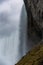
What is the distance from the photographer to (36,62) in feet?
13.2

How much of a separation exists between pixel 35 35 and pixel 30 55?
30.5 m

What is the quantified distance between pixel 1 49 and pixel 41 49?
49208 mm

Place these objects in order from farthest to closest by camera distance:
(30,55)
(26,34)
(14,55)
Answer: (14,55) < (26,34) < (30,55)

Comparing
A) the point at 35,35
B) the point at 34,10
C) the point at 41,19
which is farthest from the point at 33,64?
the point at 35,35

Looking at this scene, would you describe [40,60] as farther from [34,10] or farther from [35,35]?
[35,35]

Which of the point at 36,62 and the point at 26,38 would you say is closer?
the point at 36,62

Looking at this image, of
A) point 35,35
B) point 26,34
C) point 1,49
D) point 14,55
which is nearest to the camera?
point 35,35

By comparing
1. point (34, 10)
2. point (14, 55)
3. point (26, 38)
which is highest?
point (34, 10)

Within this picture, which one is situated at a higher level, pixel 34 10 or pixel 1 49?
pixel 34 10

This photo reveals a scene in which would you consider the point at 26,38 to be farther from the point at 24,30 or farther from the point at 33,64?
the point at 33,64

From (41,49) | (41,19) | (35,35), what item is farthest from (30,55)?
(35,35)

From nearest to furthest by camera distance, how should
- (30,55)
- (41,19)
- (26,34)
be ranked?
(30,55) → (41,19) → (26,34)

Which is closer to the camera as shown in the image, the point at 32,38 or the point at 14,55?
the point at 32,38

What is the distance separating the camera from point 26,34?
4016 centimetres
